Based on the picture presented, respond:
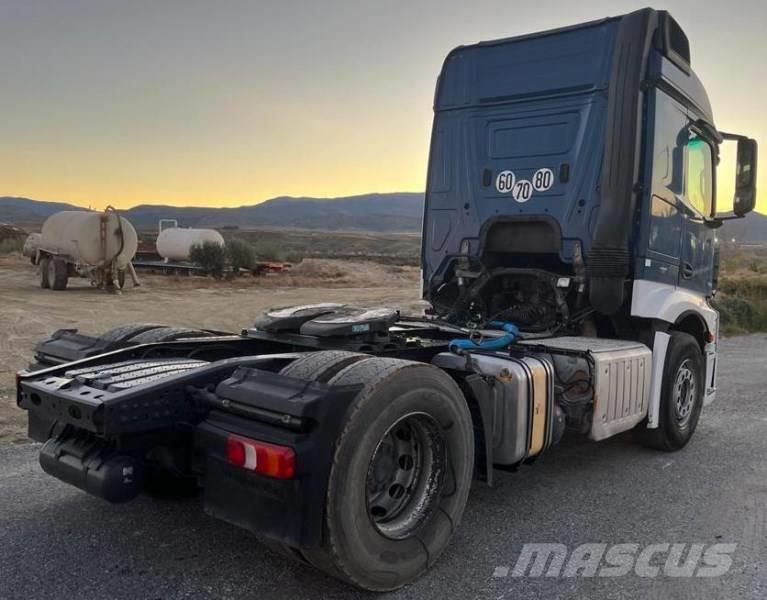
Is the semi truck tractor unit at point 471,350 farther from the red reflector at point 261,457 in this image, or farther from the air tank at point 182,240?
the air tank at point 182,240

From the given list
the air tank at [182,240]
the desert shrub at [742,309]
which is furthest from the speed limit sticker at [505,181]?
the air tank at [182,240]

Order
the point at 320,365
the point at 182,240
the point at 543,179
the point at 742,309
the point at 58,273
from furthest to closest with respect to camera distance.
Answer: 1. the point at 182,240
2. the point at 58,273
3. the point at 742,309
4. the point at 543,179
5. the point at 320,365

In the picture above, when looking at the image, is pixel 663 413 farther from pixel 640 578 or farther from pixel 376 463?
pixel 376 463

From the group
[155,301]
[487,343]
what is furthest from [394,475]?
[155,301]

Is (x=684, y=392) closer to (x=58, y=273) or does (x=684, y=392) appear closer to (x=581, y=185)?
(x=581, y=185)

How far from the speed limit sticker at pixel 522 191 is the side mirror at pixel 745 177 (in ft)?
7.44

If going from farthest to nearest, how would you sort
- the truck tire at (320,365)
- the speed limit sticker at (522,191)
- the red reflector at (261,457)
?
the speed limit sticker at (522,191) → the truck tire at (320,365) → the red reflector at (261,457)

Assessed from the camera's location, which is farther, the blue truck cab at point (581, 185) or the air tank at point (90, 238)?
the air tank at point (90, 238)

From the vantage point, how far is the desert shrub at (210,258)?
100 feet

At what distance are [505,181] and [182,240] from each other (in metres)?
30.0

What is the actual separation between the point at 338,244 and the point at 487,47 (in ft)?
323

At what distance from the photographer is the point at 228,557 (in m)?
3.62

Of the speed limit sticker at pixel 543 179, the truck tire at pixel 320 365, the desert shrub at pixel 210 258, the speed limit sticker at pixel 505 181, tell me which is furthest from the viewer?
the desert shrub at pixel 210 258

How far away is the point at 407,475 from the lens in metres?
3.68
